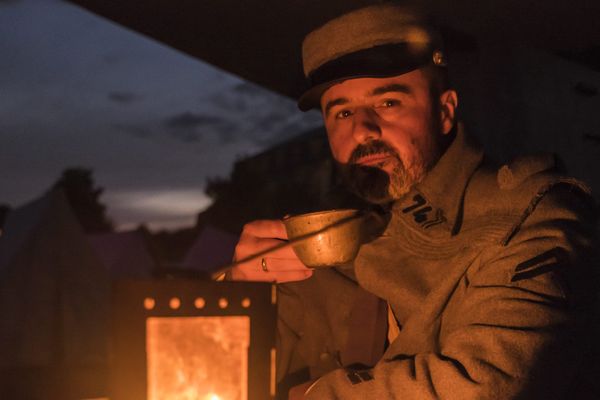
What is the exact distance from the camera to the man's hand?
67.7 inches

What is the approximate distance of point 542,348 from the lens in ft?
4.50

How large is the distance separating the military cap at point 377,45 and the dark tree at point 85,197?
135ft

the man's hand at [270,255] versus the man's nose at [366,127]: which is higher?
the man's nose at [366,127]

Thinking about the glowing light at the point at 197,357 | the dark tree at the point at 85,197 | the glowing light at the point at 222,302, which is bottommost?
the glowing light at the point at 197,357

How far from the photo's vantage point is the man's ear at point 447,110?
227 centimetres

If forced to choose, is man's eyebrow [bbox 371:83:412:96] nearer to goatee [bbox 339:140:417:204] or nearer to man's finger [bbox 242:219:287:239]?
goatee [bbox 339:140:417:204]

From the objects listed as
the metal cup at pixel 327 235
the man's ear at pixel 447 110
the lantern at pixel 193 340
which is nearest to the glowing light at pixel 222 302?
the lantern at pixel 193 340

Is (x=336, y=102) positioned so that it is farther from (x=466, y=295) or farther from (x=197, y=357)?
(x=197, y=357)

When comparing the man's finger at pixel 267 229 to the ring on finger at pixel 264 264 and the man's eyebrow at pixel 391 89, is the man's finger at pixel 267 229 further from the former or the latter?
the man's eyebrow at pixel 391 89

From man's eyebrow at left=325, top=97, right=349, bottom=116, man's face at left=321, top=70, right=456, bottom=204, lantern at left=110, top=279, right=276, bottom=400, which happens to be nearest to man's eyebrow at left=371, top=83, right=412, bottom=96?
man's face at left=321, top=70, right=456, bottom=204

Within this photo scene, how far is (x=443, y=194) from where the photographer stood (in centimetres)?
191

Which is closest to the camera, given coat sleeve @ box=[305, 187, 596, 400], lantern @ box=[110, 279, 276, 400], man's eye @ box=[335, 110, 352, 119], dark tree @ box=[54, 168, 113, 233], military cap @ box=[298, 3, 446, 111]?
lantern @ box=[110, 279, 276, 400]

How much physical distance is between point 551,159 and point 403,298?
64 centimetres

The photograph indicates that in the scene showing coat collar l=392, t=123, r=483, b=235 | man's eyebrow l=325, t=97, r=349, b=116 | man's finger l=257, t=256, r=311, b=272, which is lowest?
man's finger l=257, t=256, r=311, b=272
